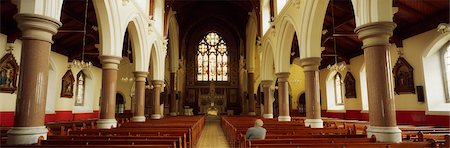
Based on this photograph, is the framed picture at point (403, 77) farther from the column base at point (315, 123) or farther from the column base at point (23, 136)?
the column base at point (23, 136)

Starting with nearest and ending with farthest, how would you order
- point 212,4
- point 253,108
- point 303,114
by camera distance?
point 303,114
point 253,108
point 212,4

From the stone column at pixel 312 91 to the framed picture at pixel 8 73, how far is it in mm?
11128

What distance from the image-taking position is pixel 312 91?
31.9 feet

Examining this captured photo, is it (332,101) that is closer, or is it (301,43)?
(301,43)

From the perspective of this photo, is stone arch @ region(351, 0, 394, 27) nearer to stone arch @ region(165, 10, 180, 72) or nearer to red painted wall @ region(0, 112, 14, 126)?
red painted wall @ region(0, 112, 14, 126)

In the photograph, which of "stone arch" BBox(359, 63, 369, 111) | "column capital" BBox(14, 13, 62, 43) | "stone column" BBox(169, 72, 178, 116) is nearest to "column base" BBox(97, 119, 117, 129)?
"column capital" BBox(14, 13, 62, 43)

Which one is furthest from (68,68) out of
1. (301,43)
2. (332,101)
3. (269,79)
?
(332,101)

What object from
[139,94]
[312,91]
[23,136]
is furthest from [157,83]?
[23,136]

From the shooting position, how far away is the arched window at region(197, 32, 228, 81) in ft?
99.8

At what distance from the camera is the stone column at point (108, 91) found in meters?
9.09

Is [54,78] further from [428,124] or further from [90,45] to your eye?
[428,124]

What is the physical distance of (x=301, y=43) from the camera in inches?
394

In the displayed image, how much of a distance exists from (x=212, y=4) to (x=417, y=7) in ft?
62.4

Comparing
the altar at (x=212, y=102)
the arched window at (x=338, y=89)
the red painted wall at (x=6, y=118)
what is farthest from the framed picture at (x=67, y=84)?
the arched window at (x=338, y=89)
